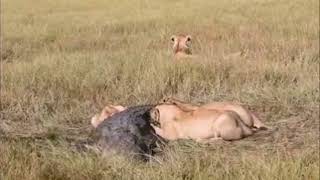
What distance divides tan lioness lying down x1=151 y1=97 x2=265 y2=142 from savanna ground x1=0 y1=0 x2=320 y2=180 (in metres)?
0.15

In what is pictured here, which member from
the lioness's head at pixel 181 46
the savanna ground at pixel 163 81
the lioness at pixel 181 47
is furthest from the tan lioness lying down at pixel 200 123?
the lioness's head at pixel 181 46

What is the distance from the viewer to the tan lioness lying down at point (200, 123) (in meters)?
7.79

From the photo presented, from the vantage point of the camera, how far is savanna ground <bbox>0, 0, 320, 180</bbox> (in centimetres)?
597

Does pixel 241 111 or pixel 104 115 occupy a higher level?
pixel 241 111

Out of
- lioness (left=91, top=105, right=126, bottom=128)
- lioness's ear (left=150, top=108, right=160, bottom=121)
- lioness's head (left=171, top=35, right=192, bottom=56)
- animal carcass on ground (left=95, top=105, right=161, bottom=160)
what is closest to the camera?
animal carcass on ground (left=95, top=105, right=161, bottom=160)

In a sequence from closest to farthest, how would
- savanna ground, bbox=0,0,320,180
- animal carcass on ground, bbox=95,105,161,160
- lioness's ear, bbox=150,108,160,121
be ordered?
savanna ground, bbox=0,0,320,180 < animal carcass on ground, bbox=95,105,161,160 < lioness's ear, bbox=150,108,160,121

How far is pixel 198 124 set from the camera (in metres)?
7.93

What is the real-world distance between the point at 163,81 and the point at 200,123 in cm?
259

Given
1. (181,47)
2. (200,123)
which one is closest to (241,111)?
(200,123)

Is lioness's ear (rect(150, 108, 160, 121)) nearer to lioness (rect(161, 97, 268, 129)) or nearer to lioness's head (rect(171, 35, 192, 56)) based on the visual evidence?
lioness (rect(161, 97, 268, 129))

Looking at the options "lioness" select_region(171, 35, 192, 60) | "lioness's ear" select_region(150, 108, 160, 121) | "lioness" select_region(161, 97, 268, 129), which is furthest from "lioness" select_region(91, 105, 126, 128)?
"lioness" select_region(171, 35, 192, 60)

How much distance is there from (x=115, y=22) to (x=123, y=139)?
11349mm

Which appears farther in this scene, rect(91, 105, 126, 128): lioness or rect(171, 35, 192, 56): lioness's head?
rect(171, 35, 192, 56): lioness's head

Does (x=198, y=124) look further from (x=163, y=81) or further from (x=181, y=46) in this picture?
(x=181, y=46)
